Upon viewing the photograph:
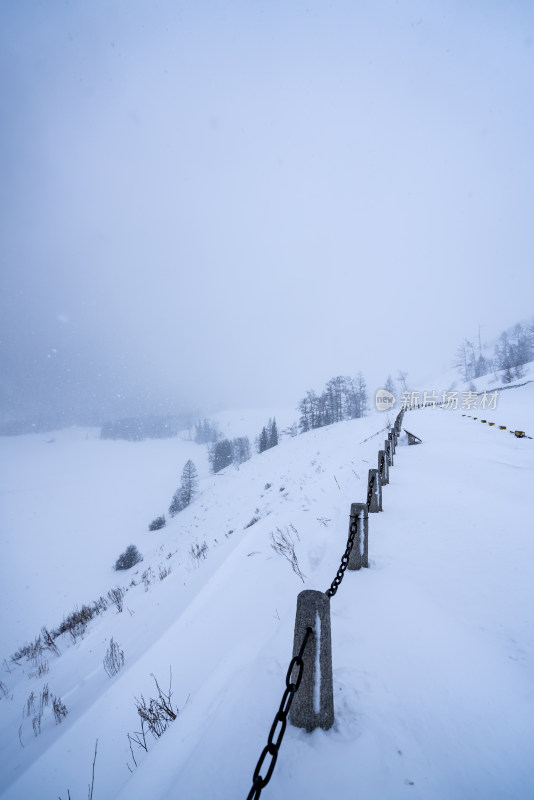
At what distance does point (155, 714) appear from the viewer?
109 inches

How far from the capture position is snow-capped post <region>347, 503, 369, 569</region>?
3.30 m

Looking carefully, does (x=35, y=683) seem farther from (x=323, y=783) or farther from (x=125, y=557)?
(x=125, y=557)

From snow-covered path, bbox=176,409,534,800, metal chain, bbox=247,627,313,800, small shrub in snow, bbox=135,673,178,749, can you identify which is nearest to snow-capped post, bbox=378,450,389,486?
snow-covered path, bbox=176,409,534,800

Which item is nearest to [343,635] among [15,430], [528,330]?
[528,330]

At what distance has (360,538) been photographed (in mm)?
3523

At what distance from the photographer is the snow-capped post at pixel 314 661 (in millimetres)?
1674

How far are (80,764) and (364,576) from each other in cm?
321

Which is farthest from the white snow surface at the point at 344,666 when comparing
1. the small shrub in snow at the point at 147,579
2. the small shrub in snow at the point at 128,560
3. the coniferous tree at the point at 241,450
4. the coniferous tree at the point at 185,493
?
the coniferous tree at the point at 241,450

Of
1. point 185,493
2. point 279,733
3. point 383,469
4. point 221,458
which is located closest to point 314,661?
point 279,733

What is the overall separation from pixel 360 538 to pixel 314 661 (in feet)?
6.64

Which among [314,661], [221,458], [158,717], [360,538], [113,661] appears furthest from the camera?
[221,458]

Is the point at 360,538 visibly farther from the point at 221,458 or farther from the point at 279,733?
the point at 221,458

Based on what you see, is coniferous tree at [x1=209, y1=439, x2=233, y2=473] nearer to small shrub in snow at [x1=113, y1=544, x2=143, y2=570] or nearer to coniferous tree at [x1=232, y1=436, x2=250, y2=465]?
coniferous tree at [x1=232, y1=436, x2=250, y2=465]

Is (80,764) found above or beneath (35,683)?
above
